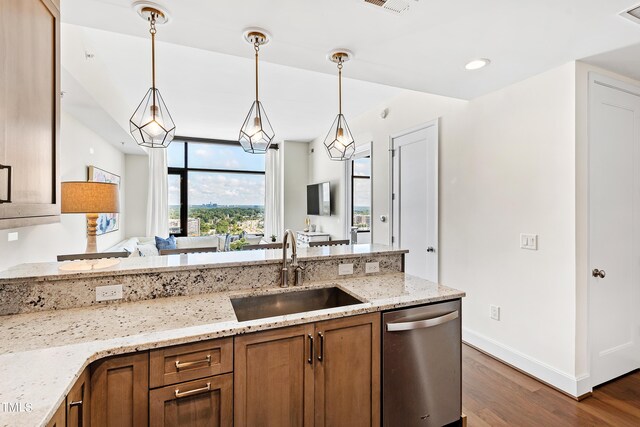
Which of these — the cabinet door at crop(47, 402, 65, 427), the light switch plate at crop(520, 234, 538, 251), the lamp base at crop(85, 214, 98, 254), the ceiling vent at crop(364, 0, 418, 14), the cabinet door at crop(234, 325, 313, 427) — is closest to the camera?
the cabinet door at crop(47, 402, 65, 427)

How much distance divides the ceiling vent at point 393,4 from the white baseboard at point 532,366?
2689 mm

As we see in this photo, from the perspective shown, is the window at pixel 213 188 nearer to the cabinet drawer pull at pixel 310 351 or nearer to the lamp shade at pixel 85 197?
the lamp shade at pixel 85 197

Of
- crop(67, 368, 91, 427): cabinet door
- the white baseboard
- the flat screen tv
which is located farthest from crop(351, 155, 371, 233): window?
crop(67, 368, 91, 427): cabinet door

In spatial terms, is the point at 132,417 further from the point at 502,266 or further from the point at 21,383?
the point at 502,266

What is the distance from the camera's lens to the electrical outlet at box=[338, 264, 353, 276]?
6.85 ft

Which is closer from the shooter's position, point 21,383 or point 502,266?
point 21,383

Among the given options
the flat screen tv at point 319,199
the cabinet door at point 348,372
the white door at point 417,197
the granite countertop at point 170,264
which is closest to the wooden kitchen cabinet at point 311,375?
the cabinet door at point 348,372

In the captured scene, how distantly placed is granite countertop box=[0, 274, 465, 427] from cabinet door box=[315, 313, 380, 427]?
0.07 metres

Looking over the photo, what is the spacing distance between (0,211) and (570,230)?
3.08 m

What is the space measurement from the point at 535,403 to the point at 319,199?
4560 millimetres

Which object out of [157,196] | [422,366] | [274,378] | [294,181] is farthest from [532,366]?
[157,196]

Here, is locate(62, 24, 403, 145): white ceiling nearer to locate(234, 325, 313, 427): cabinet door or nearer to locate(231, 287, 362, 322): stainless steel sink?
locate(231, 287, 362, 322): stainless steel sink

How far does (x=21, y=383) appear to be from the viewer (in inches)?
34.6

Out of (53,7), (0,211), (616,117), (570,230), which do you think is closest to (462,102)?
(616,117)
